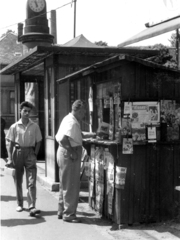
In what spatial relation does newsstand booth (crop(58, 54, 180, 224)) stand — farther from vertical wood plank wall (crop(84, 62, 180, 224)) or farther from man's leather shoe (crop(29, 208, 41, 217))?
man's leather shoe (crop(29, 208, 41, 217))

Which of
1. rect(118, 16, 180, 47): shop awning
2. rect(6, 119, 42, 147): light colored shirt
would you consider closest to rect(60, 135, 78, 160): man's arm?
rect(6, 119, 42, 147): light colored shirt

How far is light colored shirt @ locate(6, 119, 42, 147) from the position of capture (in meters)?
7.36

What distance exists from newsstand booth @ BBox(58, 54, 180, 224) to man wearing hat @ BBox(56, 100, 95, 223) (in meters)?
0.41

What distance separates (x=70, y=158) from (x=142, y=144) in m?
1.19

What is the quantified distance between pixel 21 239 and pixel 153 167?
7.00 ft

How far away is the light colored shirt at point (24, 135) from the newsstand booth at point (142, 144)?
4.58ft

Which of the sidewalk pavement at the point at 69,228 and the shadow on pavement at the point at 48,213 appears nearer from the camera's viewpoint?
the sidewalk pavement at the point at 69,228

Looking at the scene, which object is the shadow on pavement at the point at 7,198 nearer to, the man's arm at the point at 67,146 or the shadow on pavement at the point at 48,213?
the shadow on pavement at the point at 48,213

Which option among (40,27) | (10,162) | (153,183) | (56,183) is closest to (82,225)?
(153,183)

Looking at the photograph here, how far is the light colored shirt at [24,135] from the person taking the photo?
736 cm

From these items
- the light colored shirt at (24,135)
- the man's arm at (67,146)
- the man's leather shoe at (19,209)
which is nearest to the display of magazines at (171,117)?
the man's arm at (67,146)

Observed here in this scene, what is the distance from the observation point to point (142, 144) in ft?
20.2

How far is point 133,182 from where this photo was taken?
20.3ft

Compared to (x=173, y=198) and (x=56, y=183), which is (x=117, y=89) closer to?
(x=173, y=198)
